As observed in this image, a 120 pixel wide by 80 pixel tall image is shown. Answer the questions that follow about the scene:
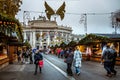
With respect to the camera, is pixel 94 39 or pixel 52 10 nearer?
pixel 52 10

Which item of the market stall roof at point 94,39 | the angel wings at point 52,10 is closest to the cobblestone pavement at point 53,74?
the angel wings at point 52,10

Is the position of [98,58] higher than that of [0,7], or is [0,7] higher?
Answer: [0,7]

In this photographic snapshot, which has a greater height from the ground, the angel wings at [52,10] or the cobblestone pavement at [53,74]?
the angel wings at [52,10]

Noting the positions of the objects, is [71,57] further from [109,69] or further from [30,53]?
[30,53]

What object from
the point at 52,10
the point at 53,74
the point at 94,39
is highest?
the point at 52,10

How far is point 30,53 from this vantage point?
40.4m

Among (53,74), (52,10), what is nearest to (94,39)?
(52,10)

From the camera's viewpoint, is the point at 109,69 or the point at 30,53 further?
the point at 30,53

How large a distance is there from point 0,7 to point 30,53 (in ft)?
46.9

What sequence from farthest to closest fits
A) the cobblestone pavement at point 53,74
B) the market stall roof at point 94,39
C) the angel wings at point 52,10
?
1. the market stall roof at point 94,39
2. the angel wings at point 52,10
3. the cobblestone pavement at point 53,74

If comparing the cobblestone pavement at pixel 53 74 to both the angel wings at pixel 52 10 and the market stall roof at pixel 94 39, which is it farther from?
the market stall roof at pixel 94 39

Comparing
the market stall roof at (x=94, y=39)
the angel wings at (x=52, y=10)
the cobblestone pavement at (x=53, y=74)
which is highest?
the angel wings at (x=52, y=10)

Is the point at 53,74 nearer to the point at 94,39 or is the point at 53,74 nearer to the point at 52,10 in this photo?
the point at 52,10

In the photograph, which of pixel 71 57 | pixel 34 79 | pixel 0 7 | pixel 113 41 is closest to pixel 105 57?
pixel 71 57
